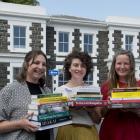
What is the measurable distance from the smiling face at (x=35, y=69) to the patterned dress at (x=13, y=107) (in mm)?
210

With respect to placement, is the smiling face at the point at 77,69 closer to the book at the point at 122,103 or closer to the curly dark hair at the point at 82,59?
the curly dark hair at the point at 82,59

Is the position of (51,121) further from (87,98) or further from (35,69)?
(35,69)

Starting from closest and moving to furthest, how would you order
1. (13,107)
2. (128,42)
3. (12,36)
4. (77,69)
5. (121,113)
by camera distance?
(13,107)
(77,69)
(121,113)
(12,36)
(128,42)

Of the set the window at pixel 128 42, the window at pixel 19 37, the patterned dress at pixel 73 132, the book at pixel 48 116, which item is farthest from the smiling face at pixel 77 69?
the window at pixel 128 42

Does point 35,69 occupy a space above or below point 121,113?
above

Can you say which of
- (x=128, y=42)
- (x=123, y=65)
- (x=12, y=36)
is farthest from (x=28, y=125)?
(x=128, y=42)

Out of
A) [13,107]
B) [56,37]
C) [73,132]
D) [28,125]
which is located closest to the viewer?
[28,125]

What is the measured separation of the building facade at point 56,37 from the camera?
2531 centimetres

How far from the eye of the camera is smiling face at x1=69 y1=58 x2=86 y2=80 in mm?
4172

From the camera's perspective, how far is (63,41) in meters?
27.3

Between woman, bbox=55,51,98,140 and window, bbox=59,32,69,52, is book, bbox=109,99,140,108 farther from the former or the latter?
window, bbox=59,32,69,52

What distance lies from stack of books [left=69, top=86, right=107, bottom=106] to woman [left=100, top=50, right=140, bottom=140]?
0.32 meters

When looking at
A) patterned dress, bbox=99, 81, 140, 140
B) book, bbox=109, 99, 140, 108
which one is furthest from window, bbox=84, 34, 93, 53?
book, bbox=109, 99, 140, 108

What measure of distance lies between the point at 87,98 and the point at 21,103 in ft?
1.85
